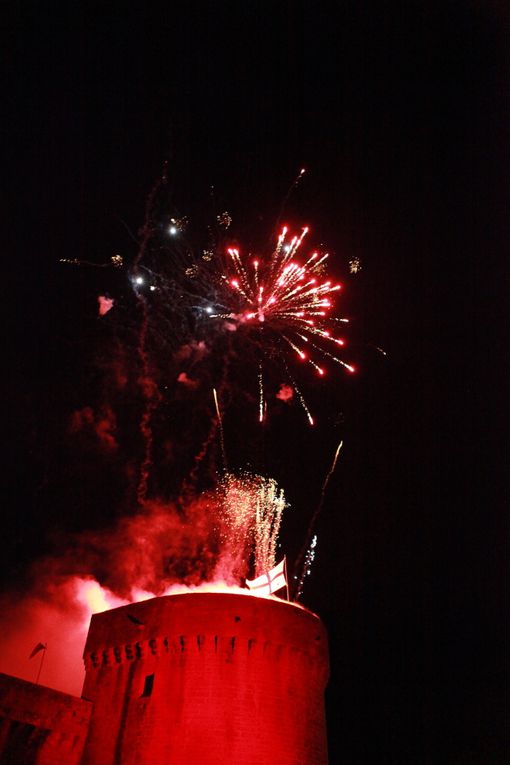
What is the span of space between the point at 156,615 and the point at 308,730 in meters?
5.80

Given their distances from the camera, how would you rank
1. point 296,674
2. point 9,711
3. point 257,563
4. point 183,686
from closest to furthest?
point 9,711 < point 183,686 < point 296,674 < point 257,563

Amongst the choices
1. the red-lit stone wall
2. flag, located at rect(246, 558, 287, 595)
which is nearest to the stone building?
→ the red-lit stone wall

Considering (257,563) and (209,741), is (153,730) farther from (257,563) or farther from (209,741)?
(257,563)

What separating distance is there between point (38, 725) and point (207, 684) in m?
4.88

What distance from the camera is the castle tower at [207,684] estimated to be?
1845 cm

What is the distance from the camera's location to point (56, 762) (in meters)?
18.9

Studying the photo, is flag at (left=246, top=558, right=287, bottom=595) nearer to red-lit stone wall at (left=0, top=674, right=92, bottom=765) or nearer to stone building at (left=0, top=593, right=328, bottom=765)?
stone building at (left=0, top=593, right=328, bottom=765)

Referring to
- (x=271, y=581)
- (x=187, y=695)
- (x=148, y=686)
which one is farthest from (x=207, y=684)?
(x=271, y=581)

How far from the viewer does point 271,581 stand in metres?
22.9

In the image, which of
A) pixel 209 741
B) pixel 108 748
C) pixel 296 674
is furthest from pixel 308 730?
pixel 108 748

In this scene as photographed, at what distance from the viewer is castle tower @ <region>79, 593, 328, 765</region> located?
18453 millimetres

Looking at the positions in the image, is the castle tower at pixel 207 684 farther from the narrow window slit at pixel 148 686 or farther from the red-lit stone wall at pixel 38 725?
the red-lit stone wall at pixel 38 725

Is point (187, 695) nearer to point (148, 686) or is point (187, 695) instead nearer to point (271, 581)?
point (148, 686)

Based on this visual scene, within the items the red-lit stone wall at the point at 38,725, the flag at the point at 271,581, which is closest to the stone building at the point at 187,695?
the red-lit stone wall at the point at 38,725
